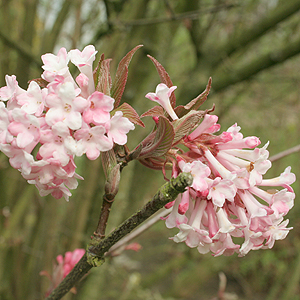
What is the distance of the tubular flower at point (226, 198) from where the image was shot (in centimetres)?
91

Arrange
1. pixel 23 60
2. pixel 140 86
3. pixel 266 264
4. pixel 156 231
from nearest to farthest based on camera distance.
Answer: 1. pixel 23 60
2. pixel 140 86
3. pixel 156 231
4. pixel 266 264

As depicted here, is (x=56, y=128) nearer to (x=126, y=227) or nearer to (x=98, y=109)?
(x=98, y=109)

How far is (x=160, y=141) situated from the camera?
906 millimetres

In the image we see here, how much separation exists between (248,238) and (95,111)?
580mm

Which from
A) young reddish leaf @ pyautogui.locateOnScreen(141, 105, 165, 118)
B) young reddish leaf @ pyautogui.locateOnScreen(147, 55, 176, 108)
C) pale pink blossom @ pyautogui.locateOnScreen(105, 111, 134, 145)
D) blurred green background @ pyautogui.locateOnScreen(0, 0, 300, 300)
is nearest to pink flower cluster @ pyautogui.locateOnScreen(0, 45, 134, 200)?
pale pink blossom @ pyautogui.locateOnScreen(105, 111, 134, 145)

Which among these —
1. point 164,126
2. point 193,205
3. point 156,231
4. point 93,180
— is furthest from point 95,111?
point 156,231

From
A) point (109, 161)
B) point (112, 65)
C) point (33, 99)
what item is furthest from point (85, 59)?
point (112, 65)

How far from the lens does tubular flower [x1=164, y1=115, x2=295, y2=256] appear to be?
91 cm

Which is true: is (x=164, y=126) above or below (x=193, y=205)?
above

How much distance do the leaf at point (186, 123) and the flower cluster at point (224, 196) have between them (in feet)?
0.22

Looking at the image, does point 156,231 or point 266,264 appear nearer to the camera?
point 156,231

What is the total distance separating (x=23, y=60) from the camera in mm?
3186

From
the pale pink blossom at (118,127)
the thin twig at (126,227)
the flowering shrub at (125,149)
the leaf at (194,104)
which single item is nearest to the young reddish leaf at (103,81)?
the flowering shrub at (125,149)

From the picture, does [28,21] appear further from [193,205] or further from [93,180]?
[193,205]
